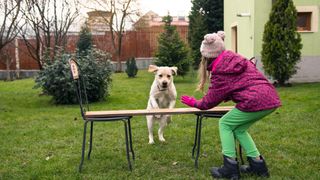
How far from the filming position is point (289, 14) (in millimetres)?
13336

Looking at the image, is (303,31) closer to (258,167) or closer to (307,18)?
(307,18)

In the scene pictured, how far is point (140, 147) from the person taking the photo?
18.8 ft

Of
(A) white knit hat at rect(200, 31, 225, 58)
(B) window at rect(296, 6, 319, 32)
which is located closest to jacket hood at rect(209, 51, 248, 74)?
(A) white knit hat at rect(200, 31, 225, 58)

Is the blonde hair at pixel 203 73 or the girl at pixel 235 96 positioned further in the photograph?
the blonde hair at pixel 203 73

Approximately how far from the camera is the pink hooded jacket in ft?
13.0

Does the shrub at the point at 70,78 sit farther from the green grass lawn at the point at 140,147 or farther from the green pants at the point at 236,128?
the green pants at the point at 236,128

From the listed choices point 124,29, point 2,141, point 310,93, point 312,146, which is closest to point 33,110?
point 2,141

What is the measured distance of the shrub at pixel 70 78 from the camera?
34.4 feet

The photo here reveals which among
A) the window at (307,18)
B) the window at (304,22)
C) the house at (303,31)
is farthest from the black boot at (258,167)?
the window at (304,22)

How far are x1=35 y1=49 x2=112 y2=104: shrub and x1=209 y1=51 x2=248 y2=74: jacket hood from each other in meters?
6.64

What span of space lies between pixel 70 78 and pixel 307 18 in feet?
31.2

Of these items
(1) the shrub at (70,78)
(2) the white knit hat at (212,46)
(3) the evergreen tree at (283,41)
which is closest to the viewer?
(2) the white knit hat at (212,46)

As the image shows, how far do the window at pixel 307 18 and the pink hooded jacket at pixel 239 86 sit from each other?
11.6m

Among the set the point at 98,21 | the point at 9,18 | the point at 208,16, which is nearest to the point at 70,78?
the point at 9,18
